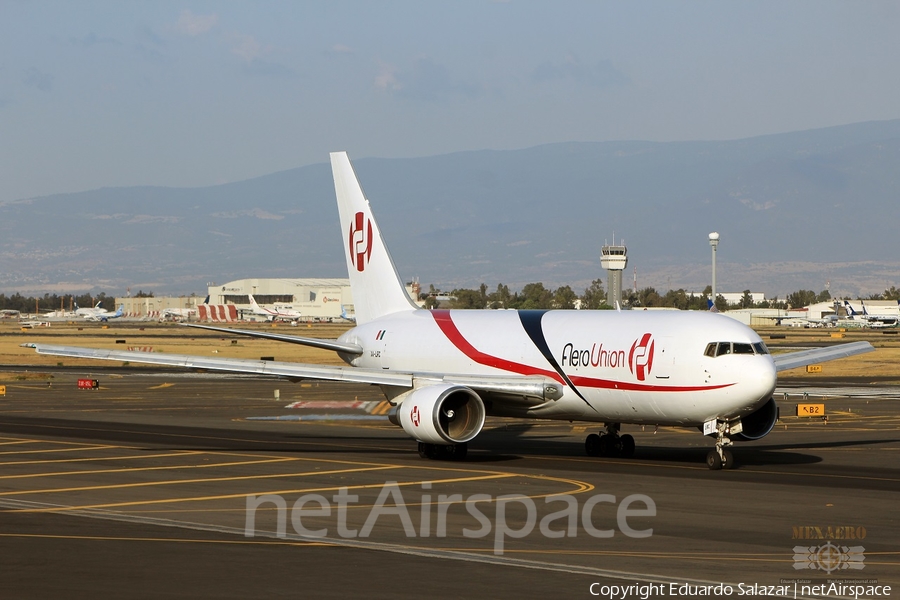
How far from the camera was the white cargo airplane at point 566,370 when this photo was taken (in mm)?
32844

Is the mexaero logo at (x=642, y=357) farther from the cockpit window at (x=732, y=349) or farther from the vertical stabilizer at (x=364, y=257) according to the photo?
the vertical stabilizer at (x=364, y=257)

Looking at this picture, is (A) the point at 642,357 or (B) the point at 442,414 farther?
(B) the point at 442,414

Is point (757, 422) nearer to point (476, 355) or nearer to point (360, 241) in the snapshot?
point (476, 355)

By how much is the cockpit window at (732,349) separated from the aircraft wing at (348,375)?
514 centimetres

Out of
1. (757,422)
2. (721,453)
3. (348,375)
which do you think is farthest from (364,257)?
(721,453)

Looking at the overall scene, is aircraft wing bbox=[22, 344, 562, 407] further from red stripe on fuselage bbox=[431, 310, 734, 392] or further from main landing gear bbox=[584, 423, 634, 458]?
main landing gear bbox=[584, 423, 634, 458]

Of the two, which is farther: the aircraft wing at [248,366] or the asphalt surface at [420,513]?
the aircraft wing at [248,366]

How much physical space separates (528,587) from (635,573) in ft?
6.31

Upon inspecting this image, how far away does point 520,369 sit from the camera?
37594 mm

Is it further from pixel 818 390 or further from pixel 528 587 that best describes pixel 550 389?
pixel 818 390

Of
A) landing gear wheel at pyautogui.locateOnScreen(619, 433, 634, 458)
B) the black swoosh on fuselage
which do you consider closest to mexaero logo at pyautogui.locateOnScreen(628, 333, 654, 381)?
the black swoosh on fuselage

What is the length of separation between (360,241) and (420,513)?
22.3 meters

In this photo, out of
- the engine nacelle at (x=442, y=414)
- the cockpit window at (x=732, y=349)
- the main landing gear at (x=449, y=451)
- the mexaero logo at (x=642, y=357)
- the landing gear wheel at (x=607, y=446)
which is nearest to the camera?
the cockpit window at (x=732, y=349)

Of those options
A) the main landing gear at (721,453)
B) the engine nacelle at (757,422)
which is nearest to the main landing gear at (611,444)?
the engine nacelle at (757,422)
